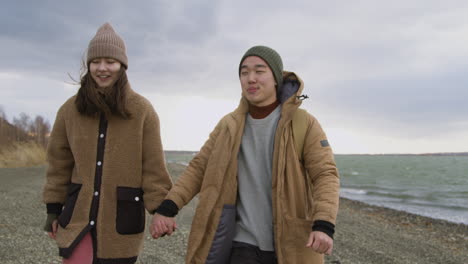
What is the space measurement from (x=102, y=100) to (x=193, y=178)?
90cm

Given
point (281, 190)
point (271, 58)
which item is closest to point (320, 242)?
point (281, 190)

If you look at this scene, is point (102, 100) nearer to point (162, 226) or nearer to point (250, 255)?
point (162, 226)

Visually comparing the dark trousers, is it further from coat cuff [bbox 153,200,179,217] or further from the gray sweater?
coat cuff [bbox 153,200,179,217]

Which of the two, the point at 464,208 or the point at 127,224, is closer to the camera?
the point at 127,224

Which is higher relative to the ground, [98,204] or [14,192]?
[98,204]

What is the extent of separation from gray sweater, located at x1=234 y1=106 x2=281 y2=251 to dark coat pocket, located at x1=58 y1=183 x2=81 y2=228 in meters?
1.20

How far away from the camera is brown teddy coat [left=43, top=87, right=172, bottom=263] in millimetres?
2926

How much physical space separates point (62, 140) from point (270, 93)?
1.67 m

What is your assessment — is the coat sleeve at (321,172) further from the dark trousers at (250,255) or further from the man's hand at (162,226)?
the man's hand at (162,226)

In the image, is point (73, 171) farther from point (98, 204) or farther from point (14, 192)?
A: point (14, 192)

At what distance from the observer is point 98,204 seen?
2.93 meters

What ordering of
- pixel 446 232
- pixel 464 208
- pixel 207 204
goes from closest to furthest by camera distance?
pixel 207 204, pixel 446 232, pixel 464 208

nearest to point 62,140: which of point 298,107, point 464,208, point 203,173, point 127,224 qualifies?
point 127,224

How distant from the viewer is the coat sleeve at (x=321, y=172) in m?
2.51
